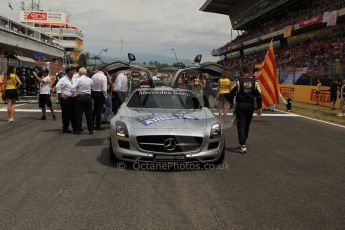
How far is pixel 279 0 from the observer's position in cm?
5050

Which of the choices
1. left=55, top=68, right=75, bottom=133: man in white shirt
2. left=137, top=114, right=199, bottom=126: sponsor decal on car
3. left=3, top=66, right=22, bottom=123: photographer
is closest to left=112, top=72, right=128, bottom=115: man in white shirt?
left=55, top=68, right=75, bottom=133: man in white shirt

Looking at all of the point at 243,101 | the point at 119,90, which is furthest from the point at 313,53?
the point at 243,101

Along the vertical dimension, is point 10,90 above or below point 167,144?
above

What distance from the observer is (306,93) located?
27125 millimetres

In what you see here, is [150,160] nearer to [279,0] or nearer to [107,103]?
[107,103]

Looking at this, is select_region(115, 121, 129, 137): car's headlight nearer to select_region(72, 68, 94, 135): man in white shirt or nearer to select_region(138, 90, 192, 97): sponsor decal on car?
select_region(138, 90, 192, 97): sponsor decal on car

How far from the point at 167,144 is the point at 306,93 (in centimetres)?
2175

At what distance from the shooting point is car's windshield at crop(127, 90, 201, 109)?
8578 millimetres

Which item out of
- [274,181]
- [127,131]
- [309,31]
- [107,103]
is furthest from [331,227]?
[309,31]

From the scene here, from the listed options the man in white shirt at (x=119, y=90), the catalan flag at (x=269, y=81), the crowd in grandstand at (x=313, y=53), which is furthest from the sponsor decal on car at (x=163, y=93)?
the crowd in grandstand at (x=313, y=53)

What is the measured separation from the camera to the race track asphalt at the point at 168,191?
4672 millimetres

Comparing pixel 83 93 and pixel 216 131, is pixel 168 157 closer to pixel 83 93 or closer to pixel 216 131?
pixel 216 131

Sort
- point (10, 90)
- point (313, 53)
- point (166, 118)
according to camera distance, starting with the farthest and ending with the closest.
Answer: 1. point (313, 53)
2. point (10, 90)
3. point (166, 118)

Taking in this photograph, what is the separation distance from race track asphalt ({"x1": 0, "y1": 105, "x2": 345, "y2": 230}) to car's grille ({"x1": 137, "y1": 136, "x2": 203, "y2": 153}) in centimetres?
35
